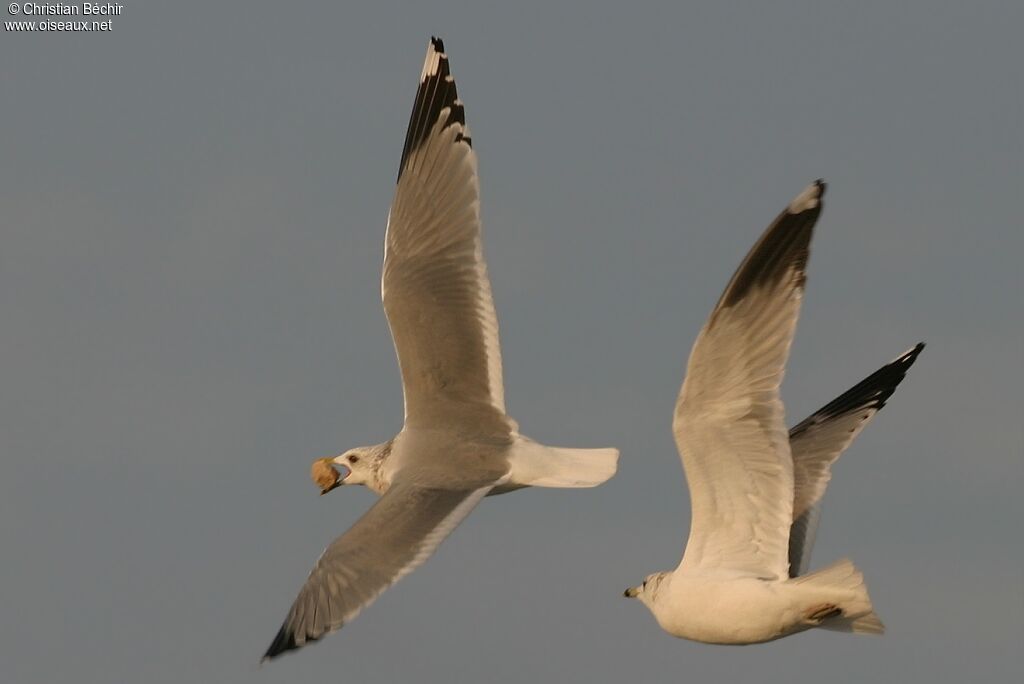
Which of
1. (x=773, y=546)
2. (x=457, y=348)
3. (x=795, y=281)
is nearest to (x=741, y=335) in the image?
(x=795, y=281)

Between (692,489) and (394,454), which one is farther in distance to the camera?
(394,454)

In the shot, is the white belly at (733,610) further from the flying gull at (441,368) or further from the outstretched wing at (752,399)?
the flying gull at (441,368)

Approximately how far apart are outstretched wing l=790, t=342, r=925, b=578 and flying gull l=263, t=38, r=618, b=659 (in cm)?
126

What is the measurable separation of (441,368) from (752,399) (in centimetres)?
379

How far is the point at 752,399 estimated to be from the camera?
10.6 metres

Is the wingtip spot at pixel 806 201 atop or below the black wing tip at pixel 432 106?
below

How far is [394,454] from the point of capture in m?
14.1

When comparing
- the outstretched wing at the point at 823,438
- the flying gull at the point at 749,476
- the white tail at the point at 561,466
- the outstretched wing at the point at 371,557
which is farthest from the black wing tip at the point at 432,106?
the flying gull at the point at 749,476

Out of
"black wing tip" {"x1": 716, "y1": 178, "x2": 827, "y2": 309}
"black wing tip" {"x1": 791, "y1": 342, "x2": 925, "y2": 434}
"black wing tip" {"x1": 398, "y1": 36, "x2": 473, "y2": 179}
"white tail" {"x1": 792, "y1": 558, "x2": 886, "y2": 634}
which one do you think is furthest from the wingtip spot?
"black wing tip" {"x1": 398, "y1": 36, "x2": 473, "y2": 179}

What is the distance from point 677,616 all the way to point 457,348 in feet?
11.2

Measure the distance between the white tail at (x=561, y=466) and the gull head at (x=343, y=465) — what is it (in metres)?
1.36

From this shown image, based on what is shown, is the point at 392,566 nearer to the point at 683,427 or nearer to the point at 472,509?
the point at 472,509

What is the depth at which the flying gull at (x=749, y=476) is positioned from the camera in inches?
414

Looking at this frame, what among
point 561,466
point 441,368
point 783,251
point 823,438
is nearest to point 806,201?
point 783,251
